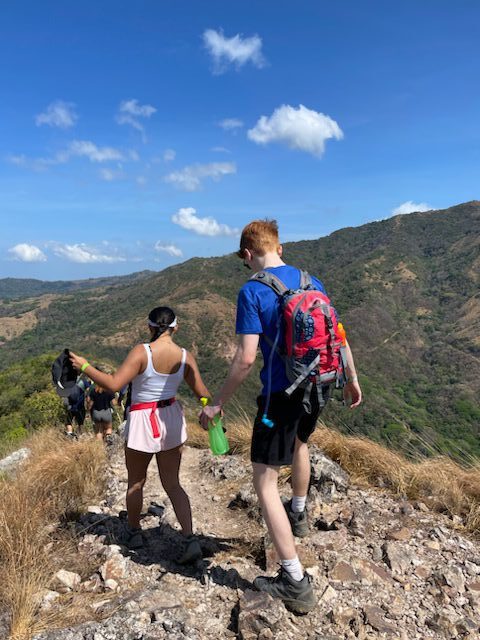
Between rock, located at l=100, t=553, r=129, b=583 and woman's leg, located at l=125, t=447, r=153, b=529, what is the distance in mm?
350

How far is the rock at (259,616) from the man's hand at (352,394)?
4.08 feet

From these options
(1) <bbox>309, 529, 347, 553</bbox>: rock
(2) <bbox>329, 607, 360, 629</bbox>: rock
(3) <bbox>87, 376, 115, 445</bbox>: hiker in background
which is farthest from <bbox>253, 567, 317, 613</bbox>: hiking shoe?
(3) <bbox>87, 376, 115, 445</bbox>: hiker in background

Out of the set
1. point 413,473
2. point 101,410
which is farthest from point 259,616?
point 101,410

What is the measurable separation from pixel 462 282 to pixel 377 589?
136 meters

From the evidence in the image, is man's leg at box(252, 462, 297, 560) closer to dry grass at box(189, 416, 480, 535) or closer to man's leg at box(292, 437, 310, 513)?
man's leg at box(292, 437, 310, 513)

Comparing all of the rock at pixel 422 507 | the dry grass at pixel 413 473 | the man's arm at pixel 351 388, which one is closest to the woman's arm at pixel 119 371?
the man's arm at pixel 351 388

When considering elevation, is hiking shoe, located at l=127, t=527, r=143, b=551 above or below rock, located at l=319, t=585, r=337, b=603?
below

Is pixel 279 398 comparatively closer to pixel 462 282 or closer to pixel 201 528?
pixel 201 528

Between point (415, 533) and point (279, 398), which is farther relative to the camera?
point (415, 533)

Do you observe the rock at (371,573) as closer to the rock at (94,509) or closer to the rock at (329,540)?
the rock at (329,540)

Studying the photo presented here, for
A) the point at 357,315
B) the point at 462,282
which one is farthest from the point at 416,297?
the point at 357,315

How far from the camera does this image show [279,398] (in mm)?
2199

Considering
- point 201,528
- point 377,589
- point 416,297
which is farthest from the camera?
point 416,297

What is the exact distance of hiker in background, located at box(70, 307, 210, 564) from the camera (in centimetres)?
257
